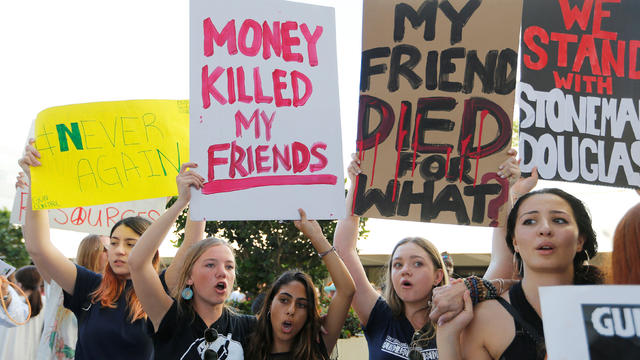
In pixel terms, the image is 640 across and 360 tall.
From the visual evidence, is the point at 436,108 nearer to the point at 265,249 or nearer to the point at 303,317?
the point at 303,317

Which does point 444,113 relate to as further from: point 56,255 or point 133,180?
point 56,255

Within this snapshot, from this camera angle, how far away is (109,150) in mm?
3576

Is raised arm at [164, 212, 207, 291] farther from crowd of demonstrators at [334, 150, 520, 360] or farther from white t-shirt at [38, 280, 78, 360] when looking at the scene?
white t-shirt at [38, 280, 78, 360]

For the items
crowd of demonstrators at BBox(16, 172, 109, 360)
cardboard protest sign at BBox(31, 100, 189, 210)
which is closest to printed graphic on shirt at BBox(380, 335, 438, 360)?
cardboard protest sign at BBox(31, 100, 189, 210)

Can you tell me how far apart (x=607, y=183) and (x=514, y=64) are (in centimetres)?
73

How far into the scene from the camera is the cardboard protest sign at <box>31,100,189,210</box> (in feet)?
11.1

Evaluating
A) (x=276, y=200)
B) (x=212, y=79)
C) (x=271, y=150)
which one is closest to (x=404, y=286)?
(x=276, y=200)

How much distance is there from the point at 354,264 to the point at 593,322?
1550 mm

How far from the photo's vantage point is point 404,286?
2812mm

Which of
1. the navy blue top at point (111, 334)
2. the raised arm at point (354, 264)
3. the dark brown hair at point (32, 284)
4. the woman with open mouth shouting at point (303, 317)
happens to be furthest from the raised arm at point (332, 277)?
the dark brown hair at point (32, 284)

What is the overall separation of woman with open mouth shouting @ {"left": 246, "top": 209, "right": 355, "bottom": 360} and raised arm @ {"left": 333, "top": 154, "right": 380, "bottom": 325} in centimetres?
13

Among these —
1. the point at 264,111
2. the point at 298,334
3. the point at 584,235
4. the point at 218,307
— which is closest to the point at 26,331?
the point at 218,307

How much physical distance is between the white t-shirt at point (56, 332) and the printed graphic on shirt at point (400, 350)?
2348 mm

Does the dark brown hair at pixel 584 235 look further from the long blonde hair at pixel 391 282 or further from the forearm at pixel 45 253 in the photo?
the forearm at pixel 45 253
